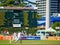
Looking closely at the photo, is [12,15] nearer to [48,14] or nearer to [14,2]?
[48,14]

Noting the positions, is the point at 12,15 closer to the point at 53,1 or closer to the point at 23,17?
the point at 23,17

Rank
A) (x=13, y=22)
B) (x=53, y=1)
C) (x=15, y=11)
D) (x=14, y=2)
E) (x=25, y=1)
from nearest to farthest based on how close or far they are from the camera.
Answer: (x=13, y=22) → (x=15, y=11) → (x=14, y=2) → (x=25, y=1) → (x=53, y=1)

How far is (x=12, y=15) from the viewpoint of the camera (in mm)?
54500

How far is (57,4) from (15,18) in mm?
54833

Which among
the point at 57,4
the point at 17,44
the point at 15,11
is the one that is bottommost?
the point at 57,4

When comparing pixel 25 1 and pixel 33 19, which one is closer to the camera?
pixel 33 19

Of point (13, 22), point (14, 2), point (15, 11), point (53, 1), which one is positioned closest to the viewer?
point (13, 22)

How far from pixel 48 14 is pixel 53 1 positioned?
49.3 meters

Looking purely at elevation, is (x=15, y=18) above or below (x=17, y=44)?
below

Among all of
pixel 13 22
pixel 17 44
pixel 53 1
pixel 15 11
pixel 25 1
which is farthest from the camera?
pixel 53 1

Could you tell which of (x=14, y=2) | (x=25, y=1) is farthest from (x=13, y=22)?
(x=25, y=1)

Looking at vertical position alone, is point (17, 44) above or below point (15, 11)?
above

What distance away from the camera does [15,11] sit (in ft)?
187

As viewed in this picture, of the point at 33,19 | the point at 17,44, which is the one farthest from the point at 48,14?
the point at 17,44
